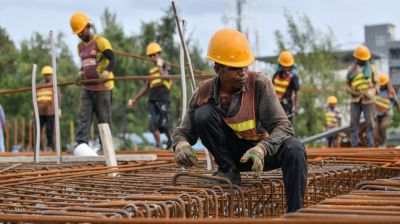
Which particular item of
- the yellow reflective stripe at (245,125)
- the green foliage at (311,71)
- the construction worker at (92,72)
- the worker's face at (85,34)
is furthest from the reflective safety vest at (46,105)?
the green foliage at (311,71)

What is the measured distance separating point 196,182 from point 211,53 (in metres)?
0.83

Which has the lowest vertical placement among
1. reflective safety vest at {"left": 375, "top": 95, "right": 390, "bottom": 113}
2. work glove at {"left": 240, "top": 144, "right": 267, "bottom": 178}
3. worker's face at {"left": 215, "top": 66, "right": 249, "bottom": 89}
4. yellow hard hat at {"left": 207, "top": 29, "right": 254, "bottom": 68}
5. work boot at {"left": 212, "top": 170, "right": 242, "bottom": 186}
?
work boot at {"left": 212, "top": 170, "right": 242, "bottom": 186}

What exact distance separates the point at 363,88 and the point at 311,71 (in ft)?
65.6

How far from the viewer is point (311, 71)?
32125mm

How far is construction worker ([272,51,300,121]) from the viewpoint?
472 inches

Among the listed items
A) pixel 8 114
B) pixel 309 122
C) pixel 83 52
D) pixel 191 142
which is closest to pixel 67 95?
pixel 8 114

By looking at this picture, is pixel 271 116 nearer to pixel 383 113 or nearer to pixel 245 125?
pixel 245 125

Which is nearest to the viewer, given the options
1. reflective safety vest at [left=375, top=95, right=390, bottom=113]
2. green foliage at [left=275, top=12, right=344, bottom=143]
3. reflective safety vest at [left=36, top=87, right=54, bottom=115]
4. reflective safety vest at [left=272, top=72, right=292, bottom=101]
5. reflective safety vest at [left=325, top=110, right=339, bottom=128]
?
reflective safety vest at [left=272, top=72, right=292, bottom=101]

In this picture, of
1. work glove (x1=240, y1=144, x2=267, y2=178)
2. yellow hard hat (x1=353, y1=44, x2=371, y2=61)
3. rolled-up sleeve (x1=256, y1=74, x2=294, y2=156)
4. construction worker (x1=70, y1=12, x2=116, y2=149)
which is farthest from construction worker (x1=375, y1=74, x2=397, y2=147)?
work glove (x1=240, y1=144, x2=267, y2=178)

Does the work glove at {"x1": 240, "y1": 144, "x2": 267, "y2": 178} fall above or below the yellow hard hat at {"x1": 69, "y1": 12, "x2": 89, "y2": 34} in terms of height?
below

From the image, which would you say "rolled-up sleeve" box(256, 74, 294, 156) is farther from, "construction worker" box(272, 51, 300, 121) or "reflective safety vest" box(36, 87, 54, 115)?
"reflective safety vest" box(36, 87, 54, 115)

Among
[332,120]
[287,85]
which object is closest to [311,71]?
[332,120]

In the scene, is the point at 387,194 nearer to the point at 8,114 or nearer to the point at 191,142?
the point at 191,142

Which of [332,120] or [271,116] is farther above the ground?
[271,116]
